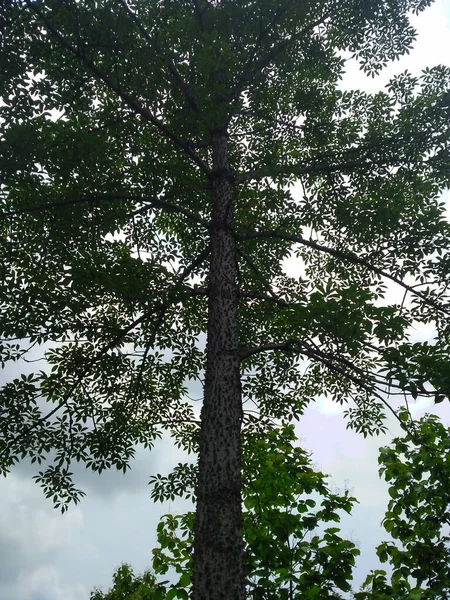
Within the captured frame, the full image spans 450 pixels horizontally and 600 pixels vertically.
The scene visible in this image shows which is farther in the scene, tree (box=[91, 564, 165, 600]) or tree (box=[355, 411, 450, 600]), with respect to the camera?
tree (box=[91, 564, 165, 600])

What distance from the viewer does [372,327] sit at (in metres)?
5.93

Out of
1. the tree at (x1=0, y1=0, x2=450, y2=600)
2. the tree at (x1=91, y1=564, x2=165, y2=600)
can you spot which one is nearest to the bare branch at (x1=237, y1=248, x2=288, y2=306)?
the tree at (x1=0, y1=0, x2=450, y2=600)

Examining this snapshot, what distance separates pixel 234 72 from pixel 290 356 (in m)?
5.72

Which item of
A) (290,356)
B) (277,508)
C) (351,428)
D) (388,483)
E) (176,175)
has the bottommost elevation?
(277,508)

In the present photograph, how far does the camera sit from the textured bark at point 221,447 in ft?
18.2

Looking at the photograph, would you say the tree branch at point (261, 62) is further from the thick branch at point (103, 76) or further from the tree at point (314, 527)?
the tree at point (314, 527)

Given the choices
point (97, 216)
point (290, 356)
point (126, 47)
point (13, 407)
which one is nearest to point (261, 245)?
point (290, 356)

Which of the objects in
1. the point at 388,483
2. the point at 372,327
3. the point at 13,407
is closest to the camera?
the point at 372,327

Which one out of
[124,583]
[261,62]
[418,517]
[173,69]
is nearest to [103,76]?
[173,69]

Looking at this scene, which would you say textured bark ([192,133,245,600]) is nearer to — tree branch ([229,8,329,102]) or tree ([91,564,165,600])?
tree branch ([229,8,329,102])

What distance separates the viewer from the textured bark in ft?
18.2

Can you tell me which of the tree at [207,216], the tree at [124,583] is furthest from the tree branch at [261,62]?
the tree at [124,583]

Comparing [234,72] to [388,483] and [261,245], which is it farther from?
[388,483]

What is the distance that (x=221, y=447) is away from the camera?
6.39 meters
